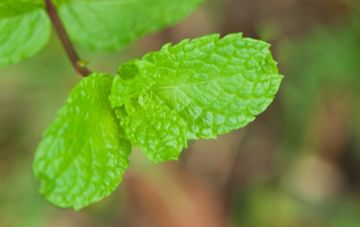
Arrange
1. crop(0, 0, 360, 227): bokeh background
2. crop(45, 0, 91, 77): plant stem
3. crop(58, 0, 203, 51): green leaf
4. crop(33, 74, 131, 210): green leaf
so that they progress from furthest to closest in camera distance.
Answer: crop(0, 0, 360, 227): bokeh background < crop(58, 0, 203, 51): green leaf < crop(45, 0, 91, 77): plant stem < crop(33, 74, 131, 210): green leaf

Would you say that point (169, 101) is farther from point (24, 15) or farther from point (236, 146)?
point (236, 146)

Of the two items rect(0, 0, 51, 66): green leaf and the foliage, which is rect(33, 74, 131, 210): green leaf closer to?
the foliage

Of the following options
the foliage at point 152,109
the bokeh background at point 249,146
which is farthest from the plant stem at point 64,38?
the bokeh background at point 249,146

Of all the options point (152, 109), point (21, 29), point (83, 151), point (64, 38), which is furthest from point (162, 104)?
point (21, 29)

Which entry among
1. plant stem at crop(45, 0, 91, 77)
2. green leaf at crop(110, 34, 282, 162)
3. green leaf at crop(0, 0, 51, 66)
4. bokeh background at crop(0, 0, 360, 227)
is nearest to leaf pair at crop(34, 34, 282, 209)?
green leaf at crop(110, 34, 282, 162)

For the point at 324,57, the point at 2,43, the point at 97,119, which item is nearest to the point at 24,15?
the point at 2,43

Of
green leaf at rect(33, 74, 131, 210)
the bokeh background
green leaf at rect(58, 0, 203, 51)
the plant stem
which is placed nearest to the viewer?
green leaf at rect(33, 74, 131, 210)
